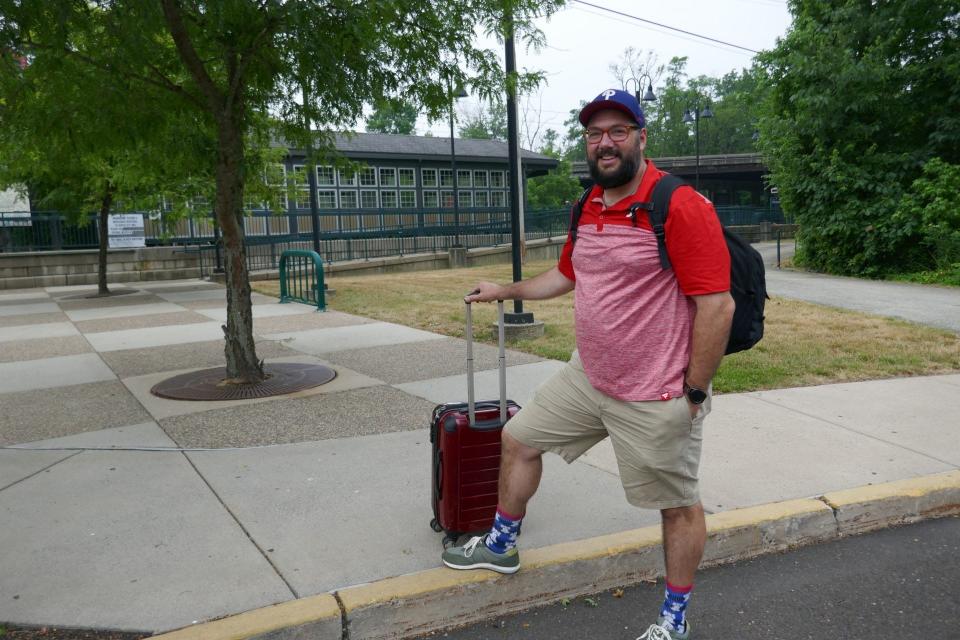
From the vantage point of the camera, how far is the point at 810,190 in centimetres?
1817

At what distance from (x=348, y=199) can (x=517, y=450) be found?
30.2m

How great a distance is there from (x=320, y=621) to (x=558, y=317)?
8.15 m

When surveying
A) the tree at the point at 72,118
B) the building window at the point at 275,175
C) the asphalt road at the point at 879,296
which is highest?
the building window at the point at 275,175

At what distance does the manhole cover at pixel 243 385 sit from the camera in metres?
6.60

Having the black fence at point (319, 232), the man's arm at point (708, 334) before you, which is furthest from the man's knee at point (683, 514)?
the black fence at point (319, 232)

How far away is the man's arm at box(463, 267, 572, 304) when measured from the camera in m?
3.27

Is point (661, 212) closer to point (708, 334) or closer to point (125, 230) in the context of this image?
point (708, 334)

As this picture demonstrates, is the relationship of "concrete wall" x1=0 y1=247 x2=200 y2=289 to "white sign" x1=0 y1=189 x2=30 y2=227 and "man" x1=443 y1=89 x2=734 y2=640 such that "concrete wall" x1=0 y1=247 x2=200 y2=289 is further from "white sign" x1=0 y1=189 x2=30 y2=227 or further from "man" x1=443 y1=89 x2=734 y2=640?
"man" x1=443 y1=89 x2=734 y2=640

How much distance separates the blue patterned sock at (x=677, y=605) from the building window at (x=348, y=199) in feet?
99.7

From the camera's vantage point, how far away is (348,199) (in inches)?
1271

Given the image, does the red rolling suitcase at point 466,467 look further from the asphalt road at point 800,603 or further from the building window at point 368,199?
the building window at point 368,199

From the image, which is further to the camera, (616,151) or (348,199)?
(348,199)

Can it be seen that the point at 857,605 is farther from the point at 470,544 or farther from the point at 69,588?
the point at 69,588

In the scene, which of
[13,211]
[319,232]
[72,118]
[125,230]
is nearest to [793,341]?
[72,118]
